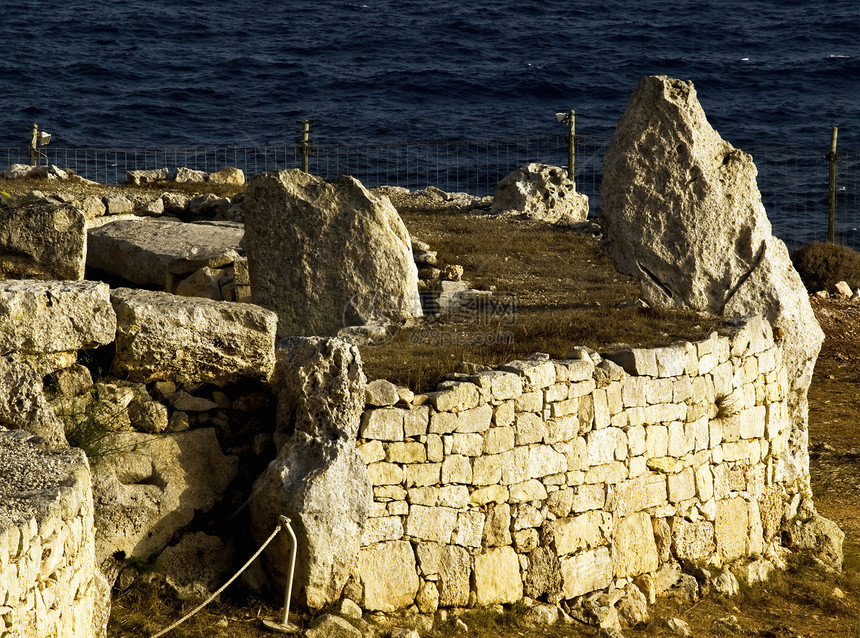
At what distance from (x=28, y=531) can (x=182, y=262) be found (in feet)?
22.3

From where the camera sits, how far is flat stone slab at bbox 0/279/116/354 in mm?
7070

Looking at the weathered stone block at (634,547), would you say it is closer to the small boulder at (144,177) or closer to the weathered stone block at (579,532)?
the weathered stone block at (579,532)

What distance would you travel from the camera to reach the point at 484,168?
31.5m

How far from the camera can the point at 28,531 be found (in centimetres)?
507

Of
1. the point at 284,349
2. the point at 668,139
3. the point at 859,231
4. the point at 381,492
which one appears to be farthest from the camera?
the point at 859,231

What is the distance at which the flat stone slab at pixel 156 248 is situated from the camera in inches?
458

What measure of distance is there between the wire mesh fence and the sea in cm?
19

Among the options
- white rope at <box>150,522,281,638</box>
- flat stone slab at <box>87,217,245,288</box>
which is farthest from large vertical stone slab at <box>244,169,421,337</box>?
white rope at <box>150,522,281,638</box>

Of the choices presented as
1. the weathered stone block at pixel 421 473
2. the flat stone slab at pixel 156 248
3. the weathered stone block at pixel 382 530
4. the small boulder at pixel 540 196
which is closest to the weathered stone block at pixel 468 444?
the weathered stone block at pixel 421 473

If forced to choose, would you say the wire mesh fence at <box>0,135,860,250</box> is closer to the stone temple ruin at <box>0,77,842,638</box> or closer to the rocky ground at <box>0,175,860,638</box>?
the rocky ground at <box>0,175,860,638</box>

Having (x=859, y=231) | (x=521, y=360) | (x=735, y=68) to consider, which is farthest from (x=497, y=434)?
(x=735, y=68)

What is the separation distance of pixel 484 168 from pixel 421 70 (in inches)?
523

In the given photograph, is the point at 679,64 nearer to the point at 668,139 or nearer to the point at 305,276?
the point at 668,139

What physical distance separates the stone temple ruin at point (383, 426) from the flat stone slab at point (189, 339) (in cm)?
2
